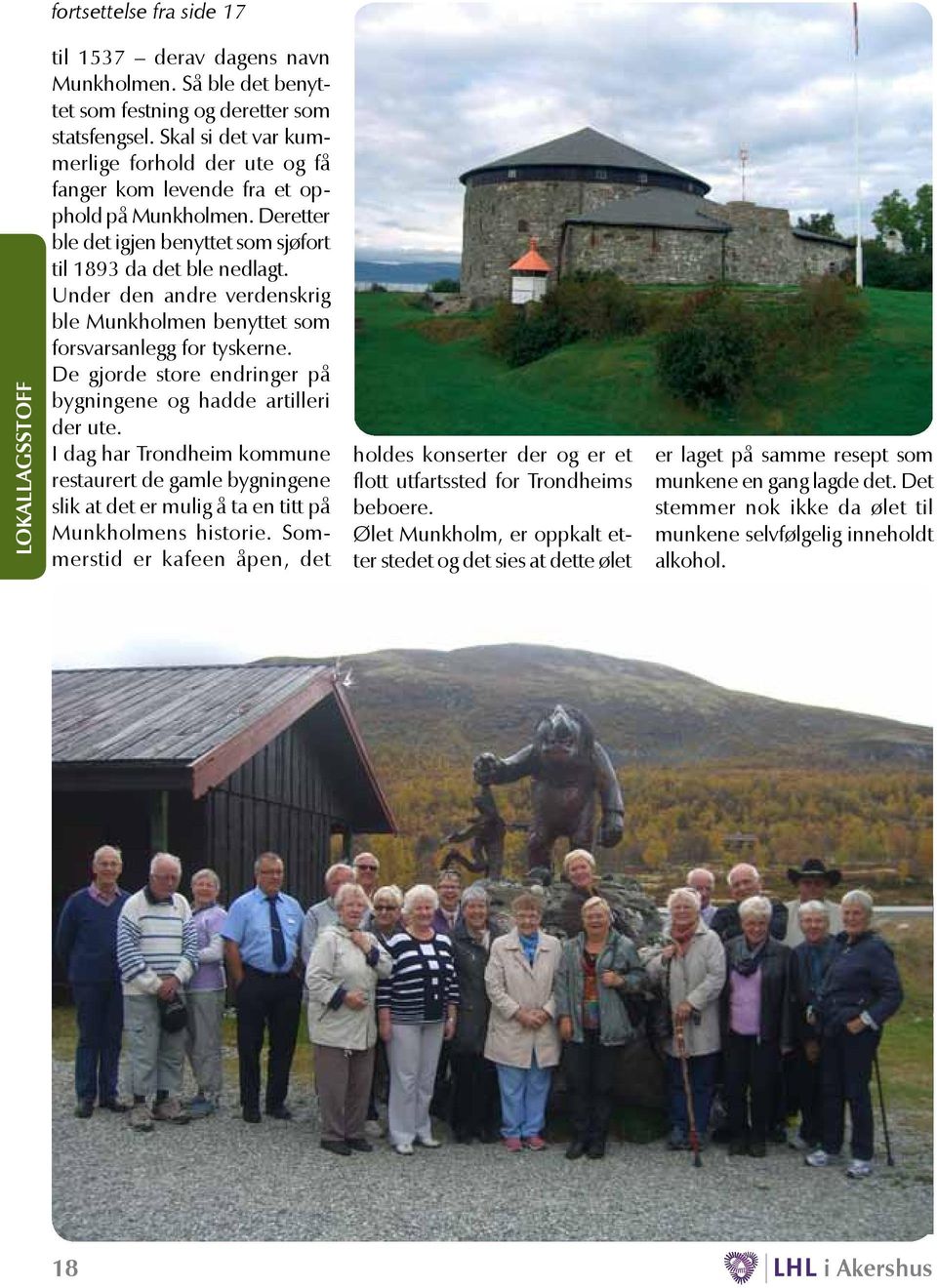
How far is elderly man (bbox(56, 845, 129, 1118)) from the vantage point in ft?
28.0

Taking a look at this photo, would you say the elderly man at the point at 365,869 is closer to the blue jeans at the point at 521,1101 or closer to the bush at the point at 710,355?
the blue jeans at the point at 521,1101

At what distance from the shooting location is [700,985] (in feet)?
26.1

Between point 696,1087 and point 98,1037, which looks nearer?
point 696,1087

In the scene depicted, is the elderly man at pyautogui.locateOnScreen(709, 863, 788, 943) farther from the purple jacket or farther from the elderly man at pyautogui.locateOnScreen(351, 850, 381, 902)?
the purple jacket

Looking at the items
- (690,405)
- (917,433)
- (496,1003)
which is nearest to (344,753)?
(690,405)

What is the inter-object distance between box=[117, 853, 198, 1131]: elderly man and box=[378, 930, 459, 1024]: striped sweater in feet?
3.82

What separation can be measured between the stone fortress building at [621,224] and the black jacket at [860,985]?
13537 mm

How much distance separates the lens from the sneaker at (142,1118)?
827 cm

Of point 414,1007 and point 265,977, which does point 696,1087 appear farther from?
point 265,977

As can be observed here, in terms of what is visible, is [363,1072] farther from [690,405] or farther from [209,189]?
[690,405]

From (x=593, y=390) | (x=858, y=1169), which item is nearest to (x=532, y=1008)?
(x=858, y=1169)

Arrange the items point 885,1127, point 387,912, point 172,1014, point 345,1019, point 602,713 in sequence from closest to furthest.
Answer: point 885,1127
point 345,1019
point 387,912
point 172,1014
point 602,713

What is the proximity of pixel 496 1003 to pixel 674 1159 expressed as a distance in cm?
120

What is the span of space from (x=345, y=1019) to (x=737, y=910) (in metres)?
2.17
